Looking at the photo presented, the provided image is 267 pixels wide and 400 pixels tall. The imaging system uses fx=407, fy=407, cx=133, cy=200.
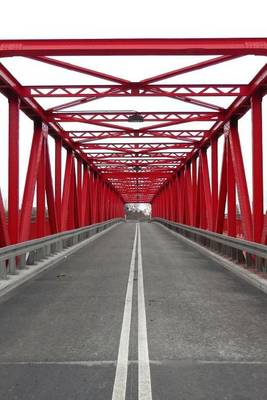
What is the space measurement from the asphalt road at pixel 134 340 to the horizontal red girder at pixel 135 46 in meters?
4.74

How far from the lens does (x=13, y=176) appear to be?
10367 millimetres

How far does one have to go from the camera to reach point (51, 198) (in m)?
14.0

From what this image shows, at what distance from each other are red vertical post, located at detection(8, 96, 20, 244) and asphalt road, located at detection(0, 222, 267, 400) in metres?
2.28

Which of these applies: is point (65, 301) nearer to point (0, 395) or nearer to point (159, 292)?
point (159, 292)

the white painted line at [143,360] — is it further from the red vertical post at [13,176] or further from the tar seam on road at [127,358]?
the red vertical post at [13,176]

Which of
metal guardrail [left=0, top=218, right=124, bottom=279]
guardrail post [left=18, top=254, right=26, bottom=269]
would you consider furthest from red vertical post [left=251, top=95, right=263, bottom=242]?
guardrail post [left=18, top=254, right=26, bottom=269]

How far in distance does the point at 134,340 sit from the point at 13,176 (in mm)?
6840

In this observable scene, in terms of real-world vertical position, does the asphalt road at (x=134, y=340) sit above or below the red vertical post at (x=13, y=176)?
below

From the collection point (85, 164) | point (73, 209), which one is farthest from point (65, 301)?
point (85, 164)

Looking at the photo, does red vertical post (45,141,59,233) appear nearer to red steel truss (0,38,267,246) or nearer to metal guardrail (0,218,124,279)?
red steel truss (0,38,267,246)

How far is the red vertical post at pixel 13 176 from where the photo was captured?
10.3 meters

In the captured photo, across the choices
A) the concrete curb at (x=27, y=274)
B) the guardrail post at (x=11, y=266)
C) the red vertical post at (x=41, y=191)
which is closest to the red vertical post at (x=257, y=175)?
the concrete curb at (x=27, y=274)

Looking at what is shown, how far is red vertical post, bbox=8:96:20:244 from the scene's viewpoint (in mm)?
10276

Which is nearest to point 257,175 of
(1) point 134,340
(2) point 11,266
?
(2) point 11,266
